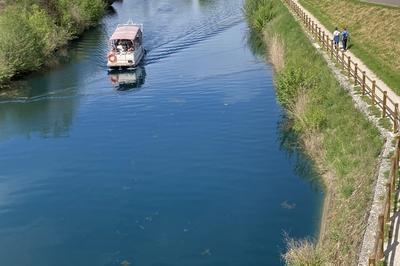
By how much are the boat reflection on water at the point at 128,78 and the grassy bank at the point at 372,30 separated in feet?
53.2

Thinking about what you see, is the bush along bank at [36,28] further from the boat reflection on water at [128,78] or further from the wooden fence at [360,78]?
the wooden fence at [360,78]

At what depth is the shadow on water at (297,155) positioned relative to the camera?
2662 centimetres

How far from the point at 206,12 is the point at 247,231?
5593 cm

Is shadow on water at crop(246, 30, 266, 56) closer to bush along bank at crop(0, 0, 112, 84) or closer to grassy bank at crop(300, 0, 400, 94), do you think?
grassy bank at crop(300, 0, 400, 94)

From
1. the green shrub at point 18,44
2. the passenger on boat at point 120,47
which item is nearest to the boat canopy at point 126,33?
the passenger on boat at point 120,47

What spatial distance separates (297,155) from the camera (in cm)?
2988

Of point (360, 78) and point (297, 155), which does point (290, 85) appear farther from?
point (297, 155)

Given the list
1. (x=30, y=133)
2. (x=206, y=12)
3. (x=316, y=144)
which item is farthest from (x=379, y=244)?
(x=206, y=12)

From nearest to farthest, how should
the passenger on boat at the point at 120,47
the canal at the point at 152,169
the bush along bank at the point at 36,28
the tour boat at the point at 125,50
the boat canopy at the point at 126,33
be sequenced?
the canal at the point at 152,169 < the bush along bank at the point at 36,28 < the tour boat at the point at 125,50 < the passenger on boat at the point at 120,47 < the boat canopy at the point at 126,33

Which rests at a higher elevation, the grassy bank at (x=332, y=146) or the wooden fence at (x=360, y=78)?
the wooden fence at (x=360, y=78)

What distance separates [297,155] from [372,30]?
17.4 meters

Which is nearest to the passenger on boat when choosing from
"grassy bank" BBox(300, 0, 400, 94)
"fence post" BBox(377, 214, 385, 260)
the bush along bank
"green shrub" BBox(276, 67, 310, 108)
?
the bush along bank

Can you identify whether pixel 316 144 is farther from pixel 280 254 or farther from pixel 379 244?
pixel 379 244

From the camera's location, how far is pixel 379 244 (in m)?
14.6
